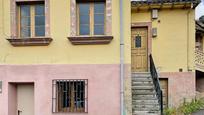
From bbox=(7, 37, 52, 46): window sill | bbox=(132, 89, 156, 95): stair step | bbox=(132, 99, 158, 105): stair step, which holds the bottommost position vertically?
bbox=(132, 99, 158, 105): stair step

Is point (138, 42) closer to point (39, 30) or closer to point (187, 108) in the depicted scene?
point (187, 108)

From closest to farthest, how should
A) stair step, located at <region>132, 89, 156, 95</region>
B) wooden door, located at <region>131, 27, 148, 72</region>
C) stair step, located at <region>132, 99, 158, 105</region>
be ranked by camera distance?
stair step, located at <region>132, 99, 158, 105</region>, stair step, located at <region>132, 89, 156, 95</region>, wooden door, located at <region>131, 27, 148, 72</region>

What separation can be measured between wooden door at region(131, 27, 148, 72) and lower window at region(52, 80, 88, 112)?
4841 mm

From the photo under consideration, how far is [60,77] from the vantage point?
1256 cm

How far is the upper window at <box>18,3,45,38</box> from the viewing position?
12.9m

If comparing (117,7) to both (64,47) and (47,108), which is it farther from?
(47,108)

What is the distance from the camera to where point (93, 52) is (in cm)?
1248

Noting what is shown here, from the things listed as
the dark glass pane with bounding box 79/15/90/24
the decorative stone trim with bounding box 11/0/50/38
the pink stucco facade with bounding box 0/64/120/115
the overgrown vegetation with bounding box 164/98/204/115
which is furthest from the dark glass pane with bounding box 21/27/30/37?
the overgrown vegetation with bounding box 164/98/204/115

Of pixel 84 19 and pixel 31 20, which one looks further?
pixel 31 20

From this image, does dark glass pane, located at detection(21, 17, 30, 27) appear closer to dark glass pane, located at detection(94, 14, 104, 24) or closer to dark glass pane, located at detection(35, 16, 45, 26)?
dark glass pane, located at detection(35, 16, 45, 26)

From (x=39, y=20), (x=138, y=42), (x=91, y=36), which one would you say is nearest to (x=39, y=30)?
(x=39, y=20)

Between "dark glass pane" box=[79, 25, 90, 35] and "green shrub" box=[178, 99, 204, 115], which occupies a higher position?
"dark glass pane" box=[79, 25, 90, 35]

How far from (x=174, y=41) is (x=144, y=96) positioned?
13.9 feet

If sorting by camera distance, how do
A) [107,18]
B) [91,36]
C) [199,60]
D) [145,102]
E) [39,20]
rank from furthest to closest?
1. [199,60]
2. [145,102]
3. [39,20]
4. [107,18]
5. [91,36]
